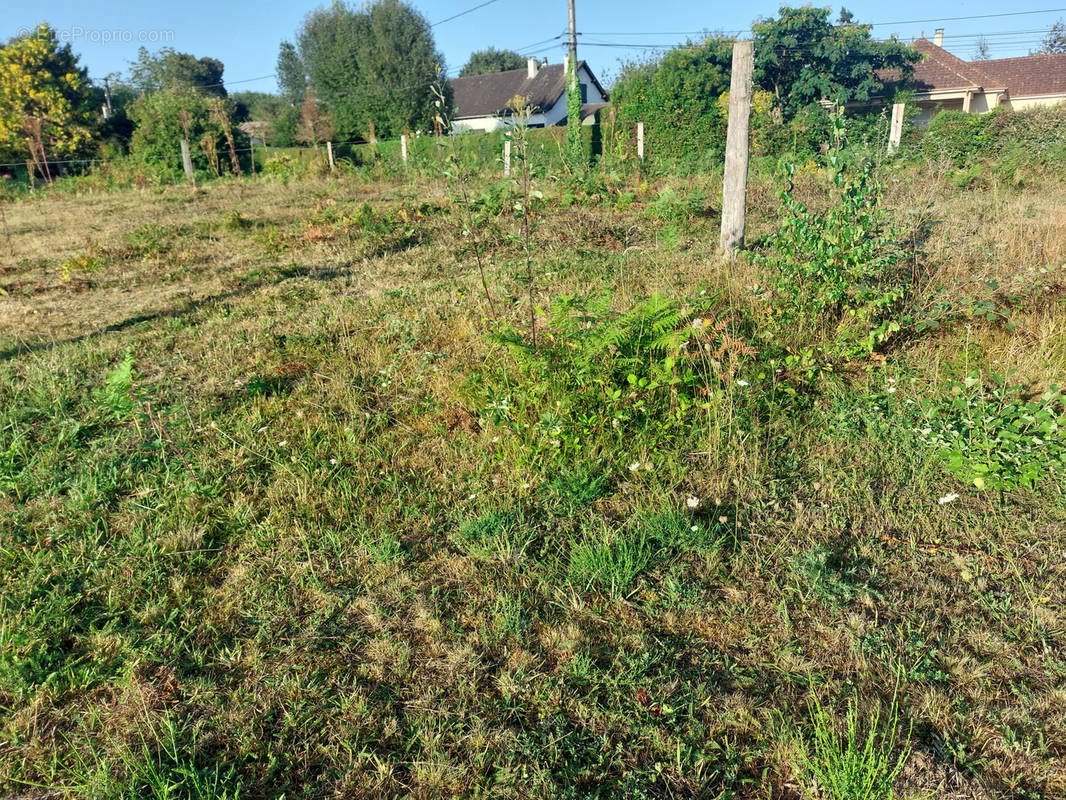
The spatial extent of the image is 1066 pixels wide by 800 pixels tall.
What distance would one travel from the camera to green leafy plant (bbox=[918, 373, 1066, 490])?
283cm

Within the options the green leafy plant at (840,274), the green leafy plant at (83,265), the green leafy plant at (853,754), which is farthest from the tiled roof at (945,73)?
the green leafy plant at (853,754)

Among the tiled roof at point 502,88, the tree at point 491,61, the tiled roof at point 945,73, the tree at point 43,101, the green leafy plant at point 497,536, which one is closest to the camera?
the green leafy plant at point 497,536

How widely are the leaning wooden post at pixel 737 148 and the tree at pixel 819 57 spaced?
59.2 feet

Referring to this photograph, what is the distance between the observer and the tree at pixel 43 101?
21.1 m

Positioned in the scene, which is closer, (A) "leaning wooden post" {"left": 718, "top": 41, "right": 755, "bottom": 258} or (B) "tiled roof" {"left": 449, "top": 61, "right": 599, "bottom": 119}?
(A) "leaning wooden post" {"left": 718, "top": 41, "right": 755, "bottom": 258}

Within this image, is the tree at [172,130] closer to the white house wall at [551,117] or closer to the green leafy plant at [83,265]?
the green leafy plant at [83,265]

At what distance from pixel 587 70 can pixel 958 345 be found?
4323 centimetres

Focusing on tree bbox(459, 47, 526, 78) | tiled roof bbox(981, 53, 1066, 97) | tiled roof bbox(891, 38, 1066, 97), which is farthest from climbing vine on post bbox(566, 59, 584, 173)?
tree bbox(459, 47, 526, 78)

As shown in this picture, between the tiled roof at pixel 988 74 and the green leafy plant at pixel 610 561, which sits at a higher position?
the tiled roof at pixel 988 74

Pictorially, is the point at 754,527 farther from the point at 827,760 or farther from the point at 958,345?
the point at 958,345

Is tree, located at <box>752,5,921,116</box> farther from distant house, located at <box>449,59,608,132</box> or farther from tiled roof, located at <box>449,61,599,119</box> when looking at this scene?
tiled roof, located at <box>449,61,599,119</box>

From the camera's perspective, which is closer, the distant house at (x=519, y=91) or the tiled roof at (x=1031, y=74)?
the tiled roof at (x=1031, y=74)

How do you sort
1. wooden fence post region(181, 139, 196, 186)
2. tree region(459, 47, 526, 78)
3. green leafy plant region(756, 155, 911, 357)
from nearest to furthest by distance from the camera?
1. green leafy plant region(756, 155, 911, 357)
2. wooden fence post region(181, 139, 196, 186)
3. tree region(459, 47, 526, 78)

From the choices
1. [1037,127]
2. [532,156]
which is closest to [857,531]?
[532,156]
